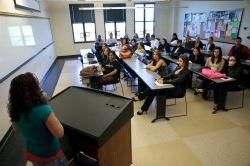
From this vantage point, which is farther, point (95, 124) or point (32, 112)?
point (95, 124)

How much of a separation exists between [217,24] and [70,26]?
25.6 feet

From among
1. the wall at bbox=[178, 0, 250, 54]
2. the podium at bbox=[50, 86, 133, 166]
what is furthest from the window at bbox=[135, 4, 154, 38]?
the podium at bbox=[50, 86, 133, 166]

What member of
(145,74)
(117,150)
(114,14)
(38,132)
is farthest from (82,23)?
(38,132)

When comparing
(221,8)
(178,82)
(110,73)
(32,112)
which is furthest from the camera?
(221,8)

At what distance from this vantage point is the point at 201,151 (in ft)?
9.19

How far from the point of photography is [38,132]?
1366 millimetres

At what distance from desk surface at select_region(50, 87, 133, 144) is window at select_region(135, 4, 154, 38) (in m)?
10.6

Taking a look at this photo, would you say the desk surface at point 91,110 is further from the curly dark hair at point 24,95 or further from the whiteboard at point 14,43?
the whiteboard at point 14,43

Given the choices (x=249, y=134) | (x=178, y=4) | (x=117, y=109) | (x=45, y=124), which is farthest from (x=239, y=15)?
(x=45, y=124)

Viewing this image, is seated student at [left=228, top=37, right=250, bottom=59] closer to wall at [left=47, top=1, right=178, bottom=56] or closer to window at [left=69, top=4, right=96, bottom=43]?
wall at [left=47, top=1, right=178, bottom=56]

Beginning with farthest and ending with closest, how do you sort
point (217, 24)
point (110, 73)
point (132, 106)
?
point (217, 24), point (110, 73), point (132, 106)

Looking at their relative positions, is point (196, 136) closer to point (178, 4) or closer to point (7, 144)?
point (7, 144)

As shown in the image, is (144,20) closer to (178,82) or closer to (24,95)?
(178,82)

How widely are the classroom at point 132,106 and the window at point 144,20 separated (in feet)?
10.8
